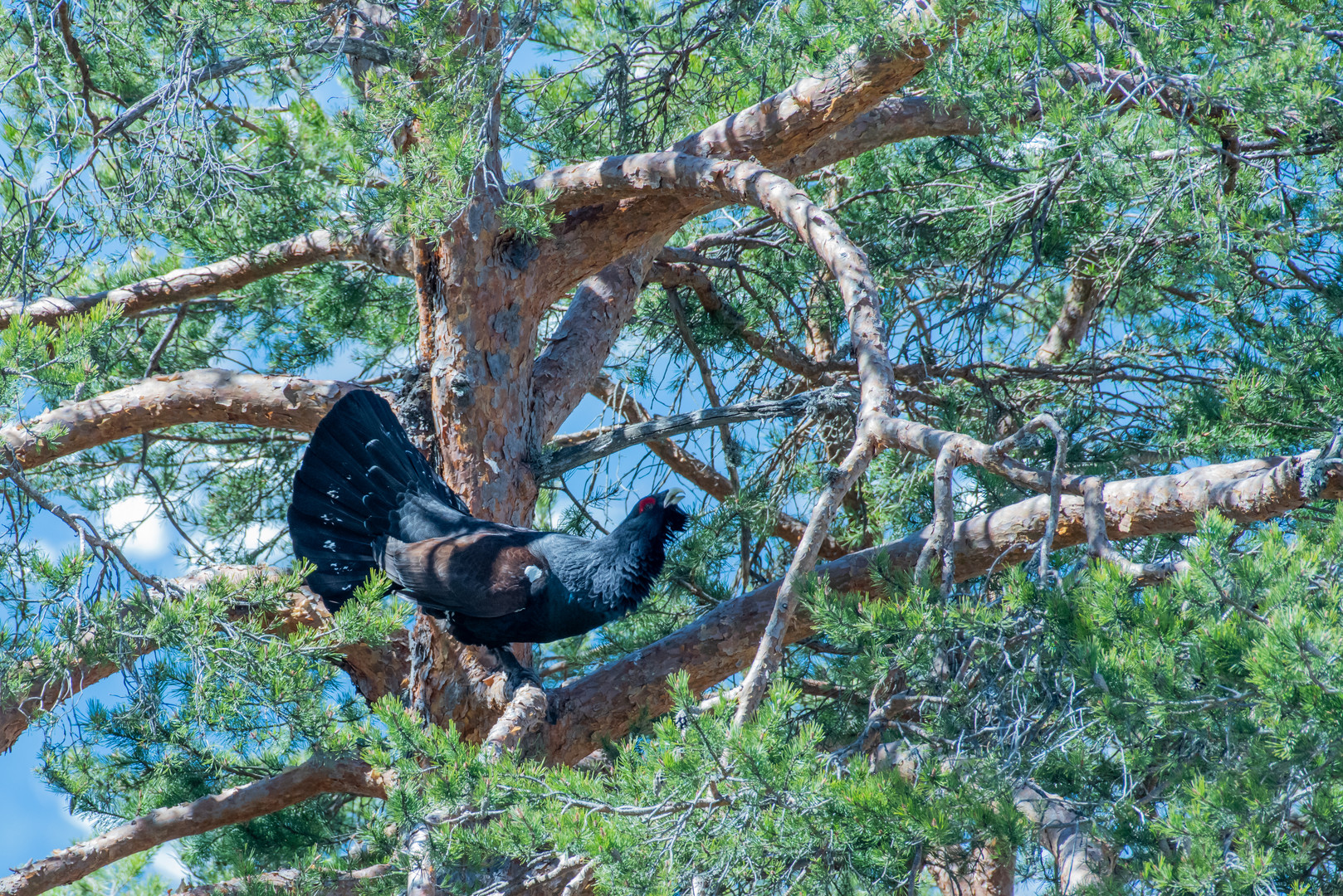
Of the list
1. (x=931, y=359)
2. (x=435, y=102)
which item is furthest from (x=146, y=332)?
(x=931, y=359)

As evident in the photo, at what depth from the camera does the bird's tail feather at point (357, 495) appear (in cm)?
397

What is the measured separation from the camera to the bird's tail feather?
→ 397 cm

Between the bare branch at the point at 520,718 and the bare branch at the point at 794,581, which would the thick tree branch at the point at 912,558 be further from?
the bare branch at the point at 794,581

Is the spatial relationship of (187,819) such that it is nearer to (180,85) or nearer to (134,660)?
(134,660)

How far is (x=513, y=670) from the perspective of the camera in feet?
12.6

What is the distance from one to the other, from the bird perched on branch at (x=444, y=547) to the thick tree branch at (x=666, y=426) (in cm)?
25

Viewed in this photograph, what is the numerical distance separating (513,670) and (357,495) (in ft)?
3.00

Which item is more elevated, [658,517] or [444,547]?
[444,547]

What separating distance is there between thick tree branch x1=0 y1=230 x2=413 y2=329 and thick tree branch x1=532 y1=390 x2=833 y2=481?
0.99m

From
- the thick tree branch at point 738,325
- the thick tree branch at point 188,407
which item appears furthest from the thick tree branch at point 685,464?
the thick tree branch at point 188,407

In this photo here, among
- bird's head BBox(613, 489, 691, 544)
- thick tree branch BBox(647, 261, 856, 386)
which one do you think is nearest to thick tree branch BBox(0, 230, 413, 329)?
thick tree branch BBox(647, 261, 856, 386)

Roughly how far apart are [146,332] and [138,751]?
8.88 feet

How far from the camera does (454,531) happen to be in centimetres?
383

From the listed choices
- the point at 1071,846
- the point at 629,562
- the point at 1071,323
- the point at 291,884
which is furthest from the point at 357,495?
the point at 1071,323
